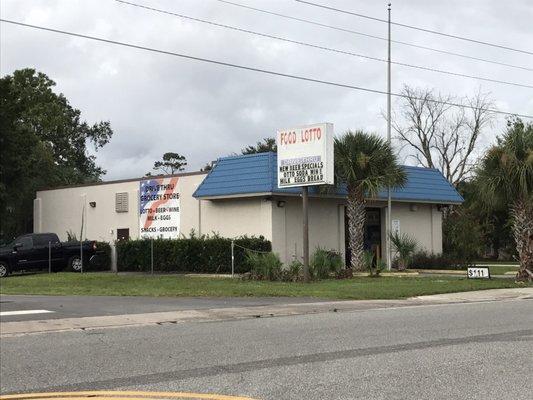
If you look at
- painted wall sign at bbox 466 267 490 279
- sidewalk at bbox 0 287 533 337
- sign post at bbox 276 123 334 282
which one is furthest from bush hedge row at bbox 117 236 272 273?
sidewalk at bbox 0 287 533 337

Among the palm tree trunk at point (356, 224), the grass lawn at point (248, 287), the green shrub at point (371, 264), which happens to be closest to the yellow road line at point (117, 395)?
the grass lawn at point (248, 287)

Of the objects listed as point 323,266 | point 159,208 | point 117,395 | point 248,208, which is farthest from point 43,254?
point 117,395

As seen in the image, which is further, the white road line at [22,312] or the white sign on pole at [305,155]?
the white sign on pole at [305,155]

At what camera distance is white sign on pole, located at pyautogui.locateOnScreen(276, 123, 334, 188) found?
23.7 meters

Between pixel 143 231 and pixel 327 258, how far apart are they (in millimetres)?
11714

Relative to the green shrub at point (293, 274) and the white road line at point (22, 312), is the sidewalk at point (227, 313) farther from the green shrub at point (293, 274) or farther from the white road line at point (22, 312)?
the green shrub at point (293, 274)

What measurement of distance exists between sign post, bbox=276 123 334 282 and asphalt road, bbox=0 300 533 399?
1094cm

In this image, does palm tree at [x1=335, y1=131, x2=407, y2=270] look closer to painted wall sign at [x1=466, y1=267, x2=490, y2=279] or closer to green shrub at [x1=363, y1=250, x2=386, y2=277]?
green shrub at [x1=363, y1=250, x2=386, y2=277]

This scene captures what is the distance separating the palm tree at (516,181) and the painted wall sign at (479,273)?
118 cm

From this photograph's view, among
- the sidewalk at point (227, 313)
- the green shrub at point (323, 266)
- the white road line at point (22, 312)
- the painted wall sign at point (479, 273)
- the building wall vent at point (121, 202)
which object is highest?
the building wall vent at point (121, 202)

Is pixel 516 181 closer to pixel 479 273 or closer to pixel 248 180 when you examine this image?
pixel 479 273

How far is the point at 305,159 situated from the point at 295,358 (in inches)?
621

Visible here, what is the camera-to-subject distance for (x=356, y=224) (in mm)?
28359

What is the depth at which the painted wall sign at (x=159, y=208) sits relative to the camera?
32094mm
